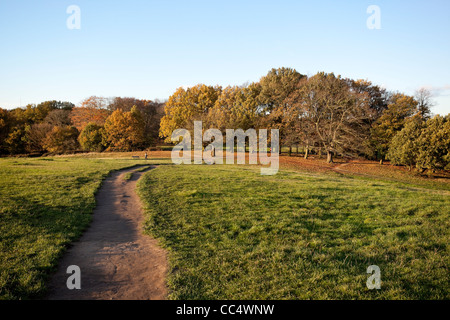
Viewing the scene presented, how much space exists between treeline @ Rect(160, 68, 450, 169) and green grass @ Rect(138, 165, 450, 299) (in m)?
21.3

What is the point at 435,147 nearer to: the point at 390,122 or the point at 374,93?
the point at 390,122

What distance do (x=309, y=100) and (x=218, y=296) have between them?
34.4 metres

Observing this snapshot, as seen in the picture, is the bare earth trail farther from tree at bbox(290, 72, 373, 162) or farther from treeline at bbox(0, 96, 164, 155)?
treeline at bbox(0, 96, 164, 155)

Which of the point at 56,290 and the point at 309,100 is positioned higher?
the point at 309,100

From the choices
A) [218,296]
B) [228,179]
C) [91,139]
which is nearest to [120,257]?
[218,296]

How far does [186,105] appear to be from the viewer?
41.2m

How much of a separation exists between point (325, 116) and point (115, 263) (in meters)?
35.2

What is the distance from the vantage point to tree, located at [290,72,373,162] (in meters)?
32.3

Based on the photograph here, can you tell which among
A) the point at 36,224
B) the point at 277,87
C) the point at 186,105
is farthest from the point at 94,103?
the point at 36,224

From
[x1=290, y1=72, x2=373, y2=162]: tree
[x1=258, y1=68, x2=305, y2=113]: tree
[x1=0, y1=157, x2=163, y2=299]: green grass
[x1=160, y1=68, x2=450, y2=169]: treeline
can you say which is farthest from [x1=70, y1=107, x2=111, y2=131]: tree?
[x1=0, y1=157, x2=163, y2=299]: green grass

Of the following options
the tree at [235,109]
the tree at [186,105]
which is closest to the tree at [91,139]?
the tree at [186,105]

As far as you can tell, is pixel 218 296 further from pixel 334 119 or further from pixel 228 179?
pixel 334 119

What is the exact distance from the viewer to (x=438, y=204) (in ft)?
35.4
